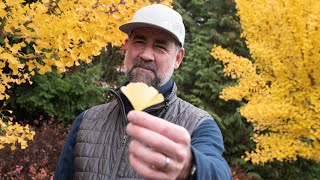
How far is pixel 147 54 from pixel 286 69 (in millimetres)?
4988

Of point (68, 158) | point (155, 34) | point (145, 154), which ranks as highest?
point (145, 154)

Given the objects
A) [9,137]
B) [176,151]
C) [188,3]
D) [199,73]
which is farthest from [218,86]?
[176,151]

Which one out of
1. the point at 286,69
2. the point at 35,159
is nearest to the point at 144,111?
the point at 35,159

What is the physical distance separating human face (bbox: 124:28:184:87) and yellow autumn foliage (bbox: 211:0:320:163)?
4.22 meters

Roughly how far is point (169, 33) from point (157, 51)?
111mm

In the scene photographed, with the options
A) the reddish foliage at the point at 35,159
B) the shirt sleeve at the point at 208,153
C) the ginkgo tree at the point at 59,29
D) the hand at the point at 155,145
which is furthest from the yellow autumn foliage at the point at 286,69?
the hand at the point at 155,145

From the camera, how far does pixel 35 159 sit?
5496mm

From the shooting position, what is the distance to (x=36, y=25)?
7.76 feet

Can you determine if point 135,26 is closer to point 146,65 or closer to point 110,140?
point 146,65

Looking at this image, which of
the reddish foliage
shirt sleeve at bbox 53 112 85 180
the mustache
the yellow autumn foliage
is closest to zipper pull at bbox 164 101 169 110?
the mustache

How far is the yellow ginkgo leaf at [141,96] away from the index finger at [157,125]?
0.01 m

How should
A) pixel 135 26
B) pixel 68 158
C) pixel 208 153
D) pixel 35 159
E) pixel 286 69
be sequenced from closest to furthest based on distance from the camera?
pixel 208 153 → pixel 135 26 → pixel 68 158 → pixel 35 159 → pixel 286 69

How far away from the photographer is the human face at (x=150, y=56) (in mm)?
1451

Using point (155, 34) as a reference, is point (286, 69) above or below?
below
